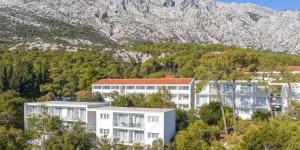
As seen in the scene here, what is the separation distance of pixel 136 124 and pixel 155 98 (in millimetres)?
8087

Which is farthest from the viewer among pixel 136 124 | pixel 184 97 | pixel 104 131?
pixel 184 97

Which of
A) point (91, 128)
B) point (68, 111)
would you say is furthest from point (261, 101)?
A: point (68, 111)

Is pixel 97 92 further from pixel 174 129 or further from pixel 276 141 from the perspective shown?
pixel 276 141

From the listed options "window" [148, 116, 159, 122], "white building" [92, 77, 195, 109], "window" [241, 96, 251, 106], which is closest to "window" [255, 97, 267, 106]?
"window" [241, 96, 251, 106]

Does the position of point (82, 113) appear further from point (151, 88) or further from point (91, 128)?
point (151, 88)

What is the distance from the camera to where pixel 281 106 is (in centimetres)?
5697

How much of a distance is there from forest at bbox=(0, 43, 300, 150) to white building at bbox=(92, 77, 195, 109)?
3249mm

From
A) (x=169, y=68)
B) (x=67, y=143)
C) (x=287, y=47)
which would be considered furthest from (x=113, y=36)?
(x=67, y=143)

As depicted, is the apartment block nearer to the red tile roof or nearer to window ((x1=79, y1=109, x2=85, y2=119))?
window ((x1=79, y1=109, x2=85, y2=119))

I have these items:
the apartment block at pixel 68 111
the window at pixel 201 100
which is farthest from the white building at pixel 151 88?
the apartment block at pixel 68 111

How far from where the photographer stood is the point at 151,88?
64438 millimetres

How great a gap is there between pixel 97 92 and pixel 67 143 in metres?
26.6

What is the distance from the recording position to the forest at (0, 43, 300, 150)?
1452 inches

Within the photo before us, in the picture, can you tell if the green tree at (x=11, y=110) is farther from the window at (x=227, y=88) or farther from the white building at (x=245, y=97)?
the window at (x=227, y=88)
